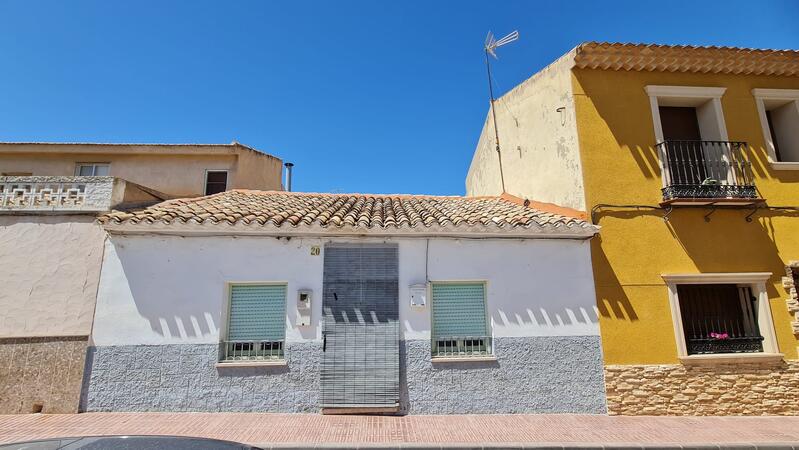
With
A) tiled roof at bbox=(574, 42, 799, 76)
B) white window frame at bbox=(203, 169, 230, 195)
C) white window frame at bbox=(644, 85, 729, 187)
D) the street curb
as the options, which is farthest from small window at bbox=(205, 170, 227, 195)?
white window frame at bbox=(644, 85, 729, 187)

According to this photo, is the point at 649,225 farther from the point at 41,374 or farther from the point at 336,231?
the point at 41,374

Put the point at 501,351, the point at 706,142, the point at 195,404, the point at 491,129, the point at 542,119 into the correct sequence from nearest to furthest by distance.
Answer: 1. the point at 195,404
2. the point at 501,351
3. the point at 706,142
4. the point at 542,119
5. the point at 491,129

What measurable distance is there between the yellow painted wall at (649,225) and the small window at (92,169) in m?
14.6

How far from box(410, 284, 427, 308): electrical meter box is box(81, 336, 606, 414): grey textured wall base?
70 cm

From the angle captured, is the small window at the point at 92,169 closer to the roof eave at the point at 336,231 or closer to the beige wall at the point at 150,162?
the beige wall at the point at 150,162

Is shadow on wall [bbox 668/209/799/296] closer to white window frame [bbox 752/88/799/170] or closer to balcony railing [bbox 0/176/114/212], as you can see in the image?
white window frame [bbox 752/88/799/170]

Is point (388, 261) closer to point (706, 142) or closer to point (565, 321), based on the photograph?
point (565, 321)

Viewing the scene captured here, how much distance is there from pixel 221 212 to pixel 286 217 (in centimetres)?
133

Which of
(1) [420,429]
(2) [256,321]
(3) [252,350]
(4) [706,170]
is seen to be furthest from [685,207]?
(3) [252,350]

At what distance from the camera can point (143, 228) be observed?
693 cm

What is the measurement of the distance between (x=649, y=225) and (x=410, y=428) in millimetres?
6187

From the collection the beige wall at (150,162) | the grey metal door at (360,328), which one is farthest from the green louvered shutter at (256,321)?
the beige wall at (150,162)

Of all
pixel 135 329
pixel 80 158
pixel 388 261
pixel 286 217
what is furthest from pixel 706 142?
pixel 80 158

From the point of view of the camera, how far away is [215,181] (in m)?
13.6
